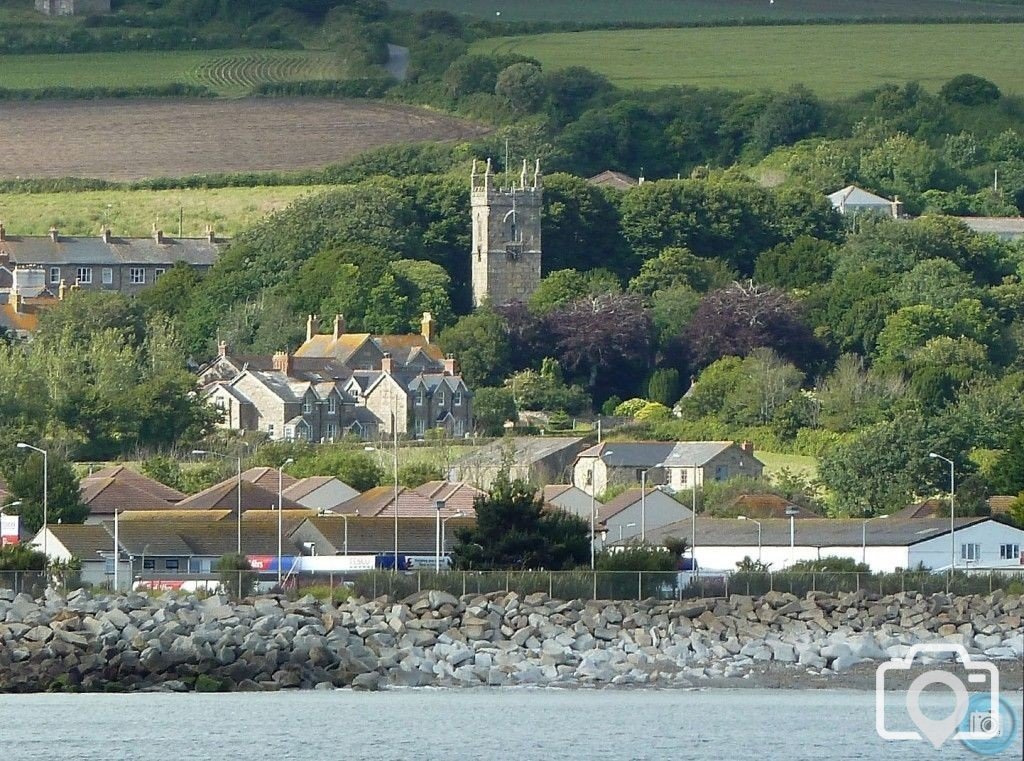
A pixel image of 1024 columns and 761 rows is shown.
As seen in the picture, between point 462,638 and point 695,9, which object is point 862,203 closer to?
point 695,9

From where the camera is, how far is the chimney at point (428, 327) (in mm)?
120756

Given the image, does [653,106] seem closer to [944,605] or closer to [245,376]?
[245,376]

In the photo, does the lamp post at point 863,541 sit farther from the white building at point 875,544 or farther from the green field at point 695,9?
the green field at point 695,9

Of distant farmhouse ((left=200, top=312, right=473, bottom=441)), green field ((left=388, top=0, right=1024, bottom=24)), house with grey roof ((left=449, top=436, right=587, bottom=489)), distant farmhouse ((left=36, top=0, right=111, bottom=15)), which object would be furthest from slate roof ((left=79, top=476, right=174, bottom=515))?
distant farmhouse ((left=36, top=0, right=111, bottom=15))

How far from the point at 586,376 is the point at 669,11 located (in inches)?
2799

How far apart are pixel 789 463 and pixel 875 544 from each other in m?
28.1

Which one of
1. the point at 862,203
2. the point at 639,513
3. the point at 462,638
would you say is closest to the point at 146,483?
the point at 639,513

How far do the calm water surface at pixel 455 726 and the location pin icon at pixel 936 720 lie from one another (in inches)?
13.7

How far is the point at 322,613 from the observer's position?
54344 millimetres

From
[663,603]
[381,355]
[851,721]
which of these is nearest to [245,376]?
[381,355]

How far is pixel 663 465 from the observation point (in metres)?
95.7

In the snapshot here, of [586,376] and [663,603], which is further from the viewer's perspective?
[586,376]

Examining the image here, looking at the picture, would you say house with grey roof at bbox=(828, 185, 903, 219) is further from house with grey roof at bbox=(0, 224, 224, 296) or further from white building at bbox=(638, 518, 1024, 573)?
white building at bbox=(638, 518, 1024, 573)

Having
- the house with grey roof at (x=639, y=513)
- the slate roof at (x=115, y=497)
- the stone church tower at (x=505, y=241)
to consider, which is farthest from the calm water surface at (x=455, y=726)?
the stone church tower at (x=505, y=241)
